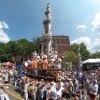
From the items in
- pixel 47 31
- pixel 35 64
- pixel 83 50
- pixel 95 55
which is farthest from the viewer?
pixel 95 55

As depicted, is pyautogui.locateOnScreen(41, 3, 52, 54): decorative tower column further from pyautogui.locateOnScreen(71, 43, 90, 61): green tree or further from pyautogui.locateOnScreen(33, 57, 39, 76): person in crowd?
pyautogui.locateOnScreen(33, 57, 39, 76): person in crowd

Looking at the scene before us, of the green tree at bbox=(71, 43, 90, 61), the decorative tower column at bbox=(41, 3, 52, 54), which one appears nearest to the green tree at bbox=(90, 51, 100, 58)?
the green tree at bbox=(71, 43, 90, 61)

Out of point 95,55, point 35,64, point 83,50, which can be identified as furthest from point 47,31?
point 95,55

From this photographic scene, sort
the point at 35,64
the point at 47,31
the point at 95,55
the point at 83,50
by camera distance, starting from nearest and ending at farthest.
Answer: the point at 35,64, the point at 47,31, the point at 83,50, the point at 95,55

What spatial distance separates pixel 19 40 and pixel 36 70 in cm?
10335

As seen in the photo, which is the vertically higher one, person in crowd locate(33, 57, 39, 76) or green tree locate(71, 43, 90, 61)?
green tree locate(71, 43, 90, 61)

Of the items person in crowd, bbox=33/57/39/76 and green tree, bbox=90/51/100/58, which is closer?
person in crowd, bbox=33/57/39/76

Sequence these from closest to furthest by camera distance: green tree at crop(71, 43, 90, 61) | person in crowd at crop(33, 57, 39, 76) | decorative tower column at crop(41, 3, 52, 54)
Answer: person in crowd at crop(33, 57, 39, 76)
decorative tower column at crop(41, 3, 52, 54)
green tree at crop(71, 43, 90, 61)

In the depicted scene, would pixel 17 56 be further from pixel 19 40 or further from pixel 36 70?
pixel 36 70

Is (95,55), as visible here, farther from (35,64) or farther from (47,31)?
(35,64)

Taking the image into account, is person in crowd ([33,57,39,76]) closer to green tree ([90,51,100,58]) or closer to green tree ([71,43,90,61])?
green tree ([71,43,90,61])

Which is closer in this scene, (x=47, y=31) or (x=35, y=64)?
(x=35, y=64)

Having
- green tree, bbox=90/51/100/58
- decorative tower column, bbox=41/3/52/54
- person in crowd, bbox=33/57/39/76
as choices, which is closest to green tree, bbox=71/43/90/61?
green tree, bbox=90/51/100/58

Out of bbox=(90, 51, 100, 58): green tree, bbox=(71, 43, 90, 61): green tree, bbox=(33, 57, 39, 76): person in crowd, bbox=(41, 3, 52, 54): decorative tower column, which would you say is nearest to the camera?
bbox=(33, 57, 39, 76): person in crowd
